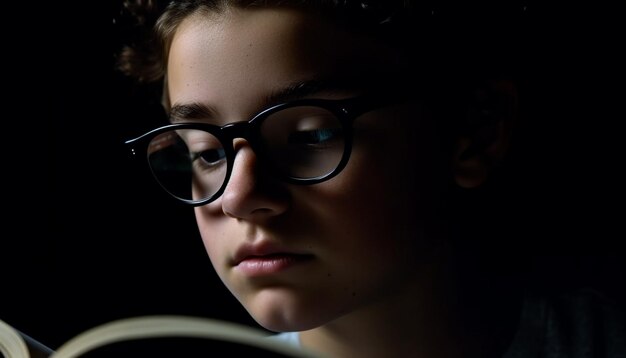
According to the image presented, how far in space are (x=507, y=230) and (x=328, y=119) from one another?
1.32ft

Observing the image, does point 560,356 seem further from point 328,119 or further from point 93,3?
point 93,3

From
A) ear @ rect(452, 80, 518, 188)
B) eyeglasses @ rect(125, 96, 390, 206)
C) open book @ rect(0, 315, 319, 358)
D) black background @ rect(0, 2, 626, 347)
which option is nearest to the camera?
open book @ rect(0, 315, 319, 358)

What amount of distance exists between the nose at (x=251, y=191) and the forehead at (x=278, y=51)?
76 mm

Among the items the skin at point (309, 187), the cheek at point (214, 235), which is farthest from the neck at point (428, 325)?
the cheek at point (214, 235)

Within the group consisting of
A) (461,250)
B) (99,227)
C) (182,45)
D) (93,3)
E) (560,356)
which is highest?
(93,3)

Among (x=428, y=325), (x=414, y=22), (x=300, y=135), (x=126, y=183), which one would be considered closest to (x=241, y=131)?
(x=300, y=135)

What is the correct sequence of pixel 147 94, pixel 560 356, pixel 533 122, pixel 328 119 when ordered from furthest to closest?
pixel 147 94
pixel 533 122
pixel 560 356
pixel 328 119

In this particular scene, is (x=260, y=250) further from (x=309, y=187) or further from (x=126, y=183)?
(x=126, y=183)

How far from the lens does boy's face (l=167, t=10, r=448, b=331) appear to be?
73 centimetres

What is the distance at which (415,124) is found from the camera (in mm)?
766

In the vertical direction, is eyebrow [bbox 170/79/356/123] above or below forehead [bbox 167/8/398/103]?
below


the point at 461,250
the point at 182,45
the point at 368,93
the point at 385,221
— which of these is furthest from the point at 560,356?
the point at 182,45

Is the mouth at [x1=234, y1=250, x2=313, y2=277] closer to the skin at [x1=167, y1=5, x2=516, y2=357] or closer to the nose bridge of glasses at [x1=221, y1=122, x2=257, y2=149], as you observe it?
the skin at [x1=167, y1=5, x2=516, y2=357]

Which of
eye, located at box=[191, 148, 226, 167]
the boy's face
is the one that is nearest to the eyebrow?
the boy's face
